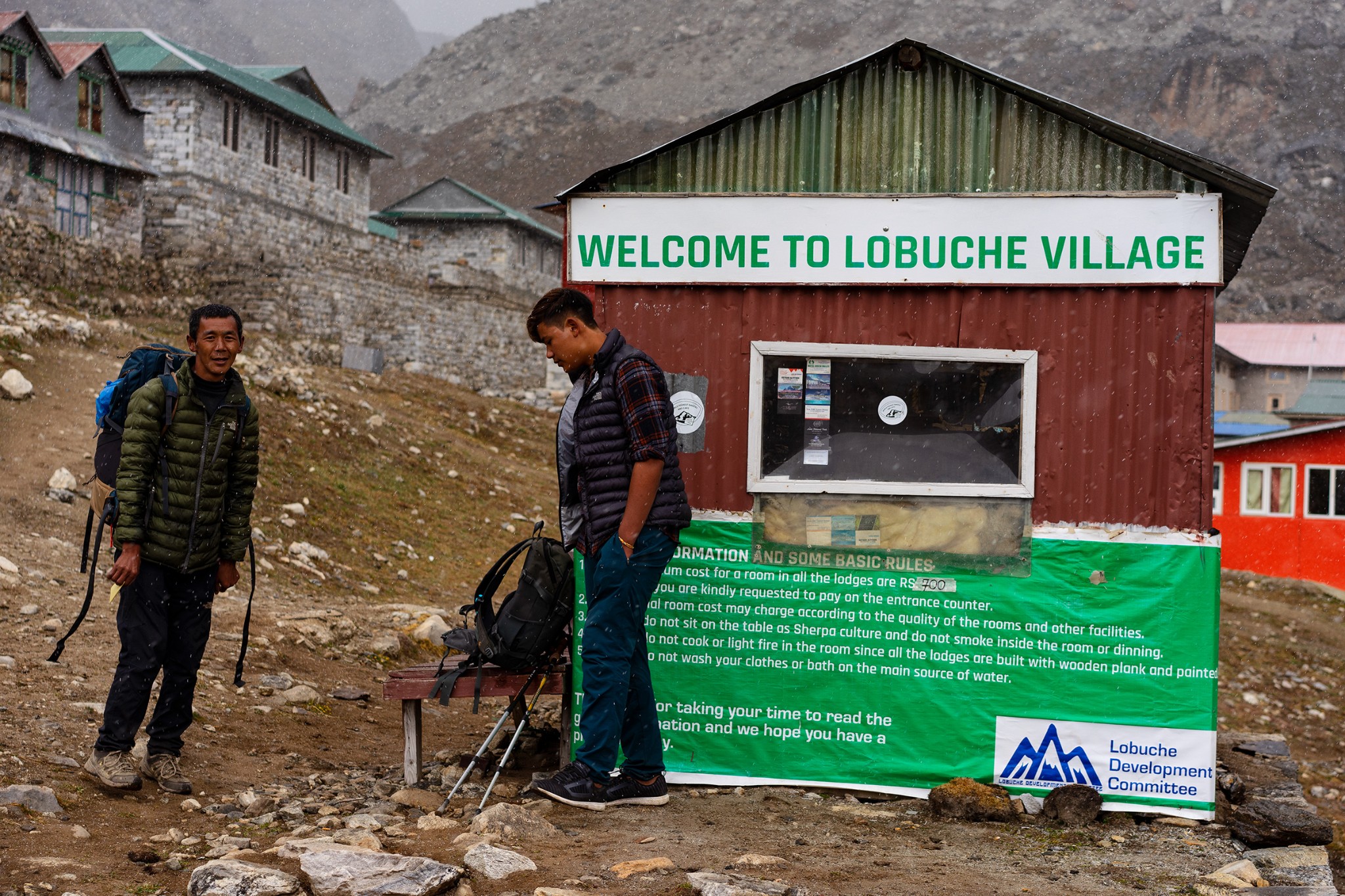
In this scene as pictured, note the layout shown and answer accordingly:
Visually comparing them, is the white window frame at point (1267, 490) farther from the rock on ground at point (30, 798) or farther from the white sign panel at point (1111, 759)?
the rock on ground at point (30, 798)

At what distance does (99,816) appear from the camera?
451cm

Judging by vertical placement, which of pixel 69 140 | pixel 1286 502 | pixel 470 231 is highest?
pixel 470 231

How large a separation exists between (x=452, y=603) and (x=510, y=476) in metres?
7.74

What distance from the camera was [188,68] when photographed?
93.4 ft

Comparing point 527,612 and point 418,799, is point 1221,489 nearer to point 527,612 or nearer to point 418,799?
point 527,612

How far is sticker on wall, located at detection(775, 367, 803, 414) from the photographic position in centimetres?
557

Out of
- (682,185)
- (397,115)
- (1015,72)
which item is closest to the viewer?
(682,185)

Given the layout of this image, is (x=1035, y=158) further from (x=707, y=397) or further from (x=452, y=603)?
(x=452, y=603)

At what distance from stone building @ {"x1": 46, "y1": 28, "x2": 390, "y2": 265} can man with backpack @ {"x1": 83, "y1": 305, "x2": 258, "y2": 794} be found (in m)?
23.0

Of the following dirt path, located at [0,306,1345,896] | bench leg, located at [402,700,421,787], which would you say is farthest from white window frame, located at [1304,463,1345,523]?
bench leg, located at [402,700,421,787]

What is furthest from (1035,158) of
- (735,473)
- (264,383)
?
(264,383)

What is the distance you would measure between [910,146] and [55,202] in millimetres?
23870

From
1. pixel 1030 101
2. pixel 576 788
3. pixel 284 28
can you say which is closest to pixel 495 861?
pixel 576 788

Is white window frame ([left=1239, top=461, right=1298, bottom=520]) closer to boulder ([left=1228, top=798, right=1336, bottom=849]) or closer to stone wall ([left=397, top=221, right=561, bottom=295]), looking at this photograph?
boulder ([left=1228, top=798, right=1336, bottom=849])
